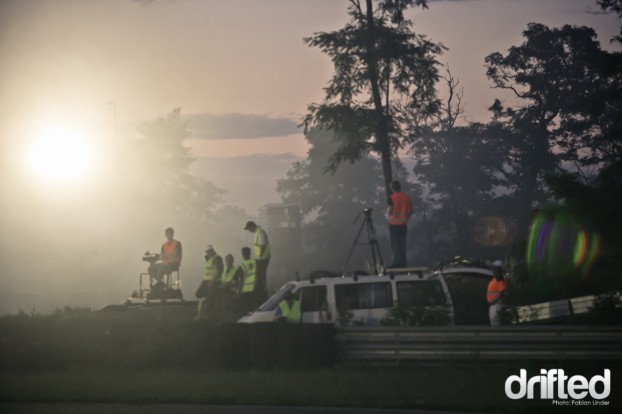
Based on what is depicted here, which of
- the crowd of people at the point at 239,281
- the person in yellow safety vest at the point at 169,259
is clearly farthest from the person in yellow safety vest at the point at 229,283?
the person in yellow safety vest at the point at 169,259

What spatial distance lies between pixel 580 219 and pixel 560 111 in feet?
113

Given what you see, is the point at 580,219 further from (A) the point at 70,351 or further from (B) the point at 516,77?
(B) the point at 516,77

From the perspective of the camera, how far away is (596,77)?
2116 inches

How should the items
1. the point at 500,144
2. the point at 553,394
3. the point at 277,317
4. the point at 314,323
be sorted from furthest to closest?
the point at 500,144 → the point at 277,317 → the point at 314,323 → the point at 553,394

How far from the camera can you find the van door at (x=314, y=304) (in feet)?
65.9

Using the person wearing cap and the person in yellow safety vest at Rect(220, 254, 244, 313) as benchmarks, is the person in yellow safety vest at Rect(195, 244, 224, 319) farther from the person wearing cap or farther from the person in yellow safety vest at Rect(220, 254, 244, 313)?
the person wearing cap

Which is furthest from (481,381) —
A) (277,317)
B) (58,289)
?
(58,289)

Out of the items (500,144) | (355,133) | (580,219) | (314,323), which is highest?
(500,144)

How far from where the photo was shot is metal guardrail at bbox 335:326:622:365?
16.9 m

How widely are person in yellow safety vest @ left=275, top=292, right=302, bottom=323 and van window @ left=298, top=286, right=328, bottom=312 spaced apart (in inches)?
7.6

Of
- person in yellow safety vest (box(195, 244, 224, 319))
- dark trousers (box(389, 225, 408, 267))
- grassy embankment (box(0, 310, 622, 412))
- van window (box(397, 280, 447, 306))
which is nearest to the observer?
grassy embankment (box(0, 310, 622, 412))

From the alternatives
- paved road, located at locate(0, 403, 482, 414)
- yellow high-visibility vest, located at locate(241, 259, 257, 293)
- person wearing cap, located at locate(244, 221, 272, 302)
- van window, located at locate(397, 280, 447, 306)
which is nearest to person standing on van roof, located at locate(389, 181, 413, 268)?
person wearing cap, located at locate(244, 221, 272, 302)

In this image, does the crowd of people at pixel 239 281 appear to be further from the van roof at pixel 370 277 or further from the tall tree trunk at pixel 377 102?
the tall tree trunk at pixel 377 102

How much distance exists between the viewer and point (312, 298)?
2023cm
